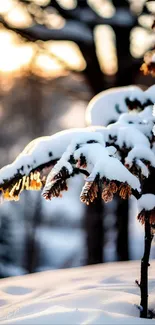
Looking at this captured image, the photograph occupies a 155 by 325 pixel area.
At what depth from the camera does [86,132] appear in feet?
8.70

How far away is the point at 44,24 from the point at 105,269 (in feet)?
12.6

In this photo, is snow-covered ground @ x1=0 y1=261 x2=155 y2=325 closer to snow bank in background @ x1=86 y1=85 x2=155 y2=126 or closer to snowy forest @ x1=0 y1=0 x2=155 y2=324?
snowy forest @ x1=0 y1=0 x2=155 y2=324

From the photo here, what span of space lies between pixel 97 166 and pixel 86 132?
427 mm

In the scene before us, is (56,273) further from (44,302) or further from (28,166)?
(28,166)

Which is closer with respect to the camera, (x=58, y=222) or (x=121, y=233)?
(x=121, y=233)

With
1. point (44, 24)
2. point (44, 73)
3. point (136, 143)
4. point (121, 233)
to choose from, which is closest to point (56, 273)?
point (136, 143)

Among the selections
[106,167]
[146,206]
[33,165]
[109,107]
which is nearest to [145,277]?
[146,206]

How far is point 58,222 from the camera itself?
17.8m

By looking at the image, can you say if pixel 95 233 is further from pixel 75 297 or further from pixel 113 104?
pixel 75 297

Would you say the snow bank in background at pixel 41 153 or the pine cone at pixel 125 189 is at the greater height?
the snow bank in background at pixel 41 153

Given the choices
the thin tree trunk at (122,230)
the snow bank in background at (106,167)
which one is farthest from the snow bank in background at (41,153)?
the thin tree trunk at (122,230)

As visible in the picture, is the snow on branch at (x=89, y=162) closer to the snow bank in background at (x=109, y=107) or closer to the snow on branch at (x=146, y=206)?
the snow on branch at (x=146, y=206)

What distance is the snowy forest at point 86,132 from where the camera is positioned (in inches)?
95.0

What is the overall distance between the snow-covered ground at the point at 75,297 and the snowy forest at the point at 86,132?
0.06 m
